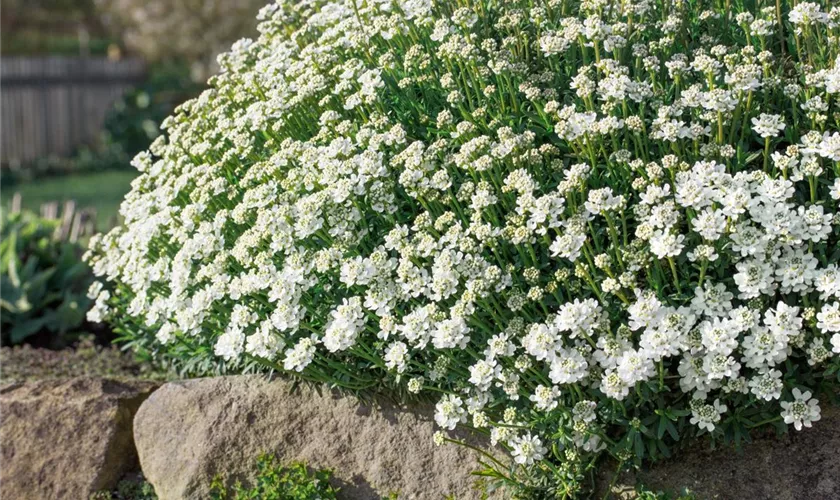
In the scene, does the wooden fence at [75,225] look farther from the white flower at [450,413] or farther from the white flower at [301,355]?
the white flower at [450,413]

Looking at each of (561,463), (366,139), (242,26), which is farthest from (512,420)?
(242,26)

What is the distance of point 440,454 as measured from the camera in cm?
362

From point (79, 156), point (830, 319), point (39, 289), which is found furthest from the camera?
point (79, 156)

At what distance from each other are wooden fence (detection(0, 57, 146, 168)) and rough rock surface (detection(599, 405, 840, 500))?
12.3m

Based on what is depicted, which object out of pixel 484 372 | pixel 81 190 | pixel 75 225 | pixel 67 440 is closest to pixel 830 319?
pixel 484 372

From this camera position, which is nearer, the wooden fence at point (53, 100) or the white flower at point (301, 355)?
the white flower at point (301, 355)

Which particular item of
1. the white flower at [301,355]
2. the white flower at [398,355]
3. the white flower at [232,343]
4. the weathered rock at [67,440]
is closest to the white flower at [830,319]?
the white flower at [398,355]

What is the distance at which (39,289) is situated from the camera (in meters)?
6.10

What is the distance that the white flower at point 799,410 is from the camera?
10.2 ft

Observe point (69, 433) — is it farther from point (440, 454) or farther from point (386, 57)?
point (386, 57)

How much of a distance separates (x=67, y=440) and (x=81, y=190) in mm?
8809

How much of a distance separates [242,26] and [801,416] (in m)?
14.6

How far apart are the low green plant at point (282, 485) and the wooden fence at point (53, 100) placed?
11.2 meters

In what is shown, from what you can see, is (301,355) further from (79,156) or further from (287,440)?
(79,156)
